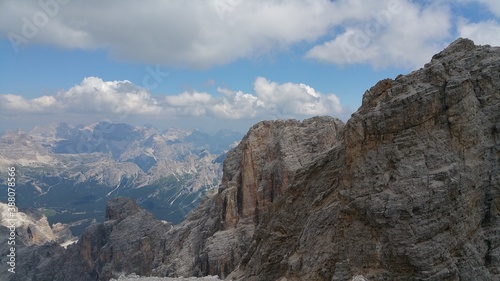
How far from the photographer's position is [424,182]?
3250cm

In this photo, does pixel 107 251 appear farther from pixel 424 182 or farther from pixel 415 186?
pixel 424 182

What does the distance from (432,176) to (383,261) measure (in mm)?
8076

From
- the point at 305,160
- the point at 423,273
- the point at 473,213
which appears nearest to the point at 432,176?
the point at 473,213

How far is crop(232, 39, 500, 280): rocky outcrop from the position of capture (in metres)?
31.8

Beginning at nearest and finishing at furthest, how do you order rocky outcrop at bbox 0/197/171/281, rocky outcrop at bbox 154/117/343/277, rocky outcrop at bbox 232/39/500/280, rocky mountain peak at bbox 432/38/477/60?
1. rocky outcrop at bbox 232/39/500/280
2. rocky mountain peak at bbox 432/38/477/60
3. rocky outcrop at bbox 154/117/343/277
4. rocky outcrop at bbox 0/197/171/281

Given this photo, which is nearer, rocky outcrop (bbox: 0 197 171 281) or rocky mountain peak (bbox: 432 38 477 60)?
rocky mountain peak (bbox: 432 38 477 60)

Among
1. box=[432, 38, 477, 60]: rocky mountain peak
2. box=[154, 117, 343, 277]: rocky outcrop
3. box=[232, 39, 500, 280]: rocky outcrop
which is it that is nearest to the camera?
box=[232, 39, 500, 280]: rocky outcrop

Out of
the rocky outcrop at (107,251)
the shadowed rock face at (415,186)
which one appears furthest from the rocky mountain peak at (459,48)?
the rocky outcrop at (107,251)

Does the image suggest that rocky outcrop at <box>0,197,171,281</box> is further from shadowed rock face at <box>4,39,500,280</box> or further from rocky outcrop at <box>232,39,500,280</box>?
rocky outcrop at <box>232,39,500,280</box>

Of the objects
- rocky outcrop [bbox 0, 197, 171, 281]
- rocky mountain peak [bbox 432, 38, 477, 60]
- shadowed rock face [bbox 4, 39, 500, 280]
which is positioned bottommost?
rocky outcrop [bbox 0, 197, 171, 281]

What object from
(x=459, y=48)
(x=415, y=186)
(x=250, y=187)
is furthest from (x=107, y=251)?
(x=459, y=48)

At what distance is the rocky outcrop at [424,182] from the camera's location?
104 ft

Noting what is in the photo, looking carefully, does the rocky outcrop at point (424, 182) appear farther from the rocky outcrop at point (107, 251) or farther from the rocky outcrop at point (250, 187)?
the rocky outcrop at point (107, 251)

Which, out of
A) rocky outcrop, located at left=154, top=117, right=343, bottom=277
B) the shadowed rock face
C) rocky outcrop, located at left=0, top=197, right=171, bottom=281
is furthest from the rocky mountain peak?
rocky outcrop, located at left=0, top=197, right=171, bottom=281
